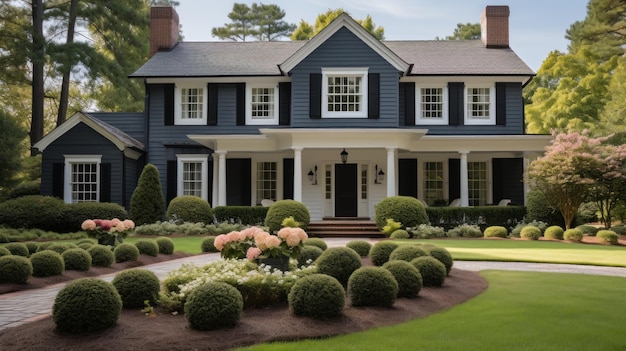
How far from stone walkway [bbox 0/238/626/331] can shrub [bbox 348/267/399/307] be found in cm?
373

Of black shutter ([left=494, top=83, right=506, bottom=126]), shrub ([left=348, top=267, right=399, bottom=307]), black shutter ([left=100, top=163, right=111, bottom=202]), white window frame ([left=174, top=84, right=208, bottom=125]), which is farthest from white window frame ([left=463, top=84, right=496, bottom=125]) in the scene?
shrub ([left=348, top=267, right=399, bottom=307])

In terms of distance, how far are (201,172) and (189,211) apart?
3.06m

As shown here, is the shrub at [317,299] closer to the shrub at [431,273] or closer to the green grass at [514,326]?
the green grass at [514,326]

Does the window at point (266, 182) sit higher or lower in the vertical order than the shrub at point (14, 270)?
higher

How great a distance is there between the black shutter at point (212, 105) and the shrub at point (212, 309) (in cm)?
1856

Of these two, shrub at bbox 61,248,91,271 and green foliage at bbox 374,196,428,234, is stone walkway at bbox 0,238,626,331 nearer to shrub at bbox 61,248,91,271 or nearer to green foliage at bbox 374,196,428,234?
shrub at bbox 61,248,91,271

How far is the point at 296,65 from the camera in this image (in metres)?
22.5

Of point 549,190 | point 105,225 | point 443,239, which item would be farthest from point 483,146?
point 105,225

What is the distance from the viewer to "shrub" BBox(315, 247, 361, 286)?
27.6 ft

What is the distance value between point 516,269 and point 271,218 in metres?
9.42

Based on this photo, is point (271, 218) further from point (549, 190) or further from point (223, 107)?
point (549, 190)

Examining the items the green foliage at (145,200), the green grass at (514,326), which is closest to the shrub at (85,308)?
the green grass at (514,326)

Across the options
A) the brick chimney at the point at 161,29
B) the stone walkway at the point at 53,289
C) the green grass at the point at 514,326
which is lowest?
the stone walkway at the point at 53,289

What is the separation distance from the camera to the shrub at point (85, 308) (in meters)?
5.74
